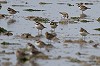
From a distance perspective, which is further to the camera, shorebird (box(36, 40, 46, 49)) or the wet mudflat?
shorebird (box(36, 40, 46, 49))

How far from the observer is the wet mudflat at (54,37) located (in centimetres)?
2473

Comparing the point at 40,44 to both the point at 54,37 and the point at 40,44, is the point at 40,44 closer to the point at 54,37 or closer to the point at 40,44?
the point at 40,44

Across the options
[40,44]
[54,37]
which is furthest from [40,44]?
[54,37]

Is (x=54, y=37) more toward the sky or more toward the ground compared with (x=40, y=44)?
more toward the ground

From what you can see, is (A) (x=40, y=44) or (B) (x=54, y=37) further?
(B) (x=54, y=37)

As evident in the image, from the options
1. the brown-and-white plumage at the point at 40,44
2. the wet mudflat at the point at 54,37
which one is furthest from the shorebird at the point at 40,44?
the wet mudflat at the point at 54,37

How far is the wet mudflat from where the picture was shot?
24.7m

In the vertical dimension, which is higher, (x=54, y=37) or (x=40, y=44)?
(x=40, y=44)

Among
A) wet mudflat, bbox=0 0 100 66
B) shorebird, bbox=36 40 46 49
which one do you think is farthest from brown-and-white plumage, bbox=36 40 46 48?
wet mudflat, bbox=0 0 100 66

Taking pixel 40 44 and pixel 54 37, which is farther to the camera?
pixel 54 37

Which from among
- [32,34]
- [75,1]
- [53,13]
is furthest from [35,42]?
[75,1]

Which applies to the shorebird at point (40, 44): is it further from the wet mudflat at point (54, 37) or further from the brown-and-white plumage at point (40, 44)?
the wet mudflat at point (54, 37)

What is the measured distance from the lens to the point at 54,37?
30984 mm

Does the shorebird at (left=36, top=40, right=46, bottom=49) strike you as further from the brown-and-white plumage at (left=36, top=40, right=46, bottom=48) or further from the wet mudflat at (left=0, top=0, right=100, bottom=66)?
the wet mudflat at (left=0, top=0, right=100, bottom=66)
